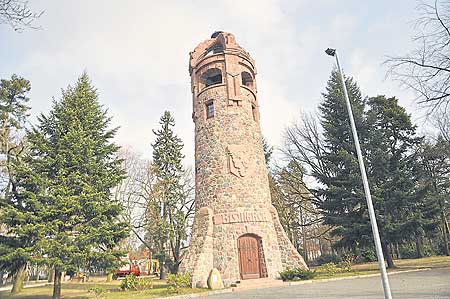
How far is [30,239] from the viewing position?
42.9 ft

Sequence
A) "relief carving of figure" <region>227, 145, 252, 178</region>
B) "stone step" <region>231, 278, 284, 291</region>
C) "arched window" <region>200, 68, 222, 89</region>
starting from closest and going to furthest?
"stone step" <region>231, 278, 284, 291</region> < "relief carving of figure" <region>227, 145, 252, 178</region> < "arched window" <region>200, 68, 222, 89</region>

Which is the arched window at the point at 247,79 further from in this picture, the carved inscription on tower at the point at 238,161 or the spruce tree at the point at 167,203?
the spruce tree at the point at 167,203

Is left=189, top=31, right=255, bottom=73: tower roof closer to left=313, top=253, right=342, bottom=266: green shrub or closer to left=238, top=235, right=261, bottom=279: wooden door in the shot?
left=238, top=235, right=261, bottom=279: wooden door

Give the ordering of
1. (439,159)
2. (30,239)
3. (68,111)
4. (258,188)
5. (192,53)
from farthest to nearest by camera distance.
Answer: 1. (439,159)
2. (192,53)
3. (258,188)
4. (68,111)
5. (30,239)

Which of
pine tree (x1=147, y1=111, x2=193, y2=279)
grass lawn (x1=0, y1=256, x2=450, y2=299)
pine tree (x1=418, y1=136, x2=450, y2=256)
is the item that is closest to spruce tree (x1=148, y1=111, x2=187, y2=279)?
pine tree (x1=147, y1=111, x2=193, y2=279)

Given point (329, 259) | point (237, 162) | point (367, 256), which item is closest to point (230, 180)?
point (237, 162)

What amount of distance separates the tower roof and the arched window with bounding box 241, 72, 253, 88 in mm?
932

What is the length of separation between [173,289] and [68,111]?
30.7 ft

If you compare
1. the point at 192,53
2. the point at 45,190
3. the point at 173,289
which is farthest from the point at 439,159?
the point at 45,190

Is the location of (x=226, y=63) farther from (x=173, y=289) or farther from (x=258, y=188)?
(x=173, y=289)

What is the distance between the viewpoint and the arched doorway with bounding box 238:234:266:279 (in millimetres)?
15930

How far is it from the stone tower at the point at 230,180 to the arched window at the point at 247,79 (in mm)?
66

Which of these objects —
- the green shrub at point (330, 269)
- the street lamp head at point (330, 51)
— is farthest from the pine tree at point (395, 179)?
the street lamp head at point (330, 51)

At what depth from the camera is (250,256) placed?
1619 centimetres
